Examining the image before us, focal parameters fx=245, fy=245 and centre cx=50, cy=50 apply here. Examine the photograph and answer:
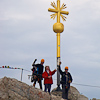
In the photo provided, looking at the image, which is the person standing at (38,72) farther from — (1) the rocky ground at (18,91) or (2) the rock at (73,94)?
(2) the rock at (73,94)

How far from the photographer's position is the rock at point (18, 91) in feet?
40.6

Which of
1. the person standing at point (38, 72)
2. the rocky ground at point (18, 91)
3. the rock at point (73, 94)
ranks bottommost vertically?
the rock at point (73, 94)

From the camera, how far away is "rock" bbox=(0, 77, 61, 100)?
1237cm

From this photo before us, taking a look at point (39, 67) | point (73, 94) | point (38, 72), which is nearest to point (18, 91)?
point (38, 72)

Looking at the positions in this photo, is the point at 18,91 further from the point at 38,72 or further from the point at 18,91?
the point at 38,72

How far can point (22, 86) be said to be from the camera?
42.7 ft

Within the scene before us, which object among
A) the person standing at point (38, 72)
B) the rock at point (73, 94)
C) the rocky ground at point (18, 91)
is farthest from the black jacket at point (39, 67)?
the rock at point (73, 94)

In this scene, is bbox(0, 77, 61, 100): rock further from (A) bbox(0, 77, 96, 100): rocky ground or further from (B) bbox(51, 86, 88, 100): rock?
(B) bbox(51, 86, 88, 100): rock

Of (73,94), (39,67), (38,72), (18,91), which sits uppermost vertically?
(39,67)

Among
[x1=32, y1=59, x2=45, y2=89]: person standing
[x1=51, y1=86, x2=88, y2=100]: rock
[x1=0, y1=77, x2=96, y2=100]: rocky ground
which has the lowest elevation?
[x1=51, y1=86, x2=88, y2=100]: rock

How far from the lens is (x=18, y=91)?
41.8 ft

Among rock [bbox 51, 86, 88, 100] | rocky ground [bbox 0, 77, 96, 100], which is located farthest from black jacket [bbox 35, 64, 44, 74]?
rock [bbox 51, 86, 88, 100]

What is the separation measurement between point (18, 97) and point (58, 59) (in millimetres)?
6510

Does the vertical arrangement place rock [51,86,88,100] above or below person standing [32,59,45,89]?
below
